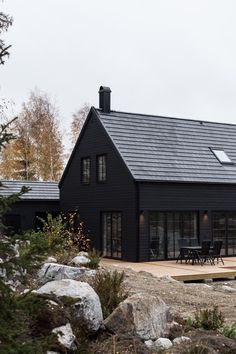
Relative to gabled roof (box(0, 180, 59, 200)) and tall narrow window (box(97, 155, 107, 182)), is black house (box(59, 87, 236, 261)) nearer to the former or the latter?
tall narrow window (box(97, 155, 107, 182))

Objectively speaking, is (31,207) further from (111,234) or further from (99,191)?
(111,234)

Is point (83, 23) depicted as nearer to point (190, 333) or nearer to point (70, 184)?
point (70, 184)

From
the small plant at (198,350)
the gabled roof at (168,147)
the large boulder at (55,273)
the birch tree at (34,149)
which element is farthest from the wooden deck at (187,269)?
the birch tree at (34,149)

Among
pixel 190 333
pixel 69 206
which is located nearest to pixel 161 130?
pixel 69 206

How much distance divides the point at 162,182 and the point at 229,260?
140 inches

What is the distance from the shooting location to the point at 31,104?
3669 cm

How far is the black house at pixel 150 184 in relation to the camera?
17.5m

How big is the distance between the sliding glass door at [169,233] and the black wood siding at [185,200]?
0.80 ft

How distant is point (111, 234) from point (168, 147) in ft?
13.1

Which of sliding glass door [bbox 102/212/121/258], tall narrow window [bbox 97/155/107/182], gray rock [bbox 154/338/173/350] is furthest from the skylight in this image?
gray rock [bbox 154/338/173/350]

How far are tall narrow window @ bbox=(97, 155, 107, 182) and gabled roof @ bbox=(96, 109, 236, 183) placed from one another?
1.18 m

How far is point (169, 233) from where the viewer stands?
17.8m

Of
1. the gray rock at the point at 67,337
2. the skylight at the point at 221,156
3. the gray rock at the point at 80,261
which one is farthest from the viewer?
the skylight at the point at 221,156

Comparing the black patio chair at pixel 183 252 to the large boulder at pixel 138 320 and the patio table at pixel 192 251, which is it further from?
the large boulder at pixel 138 320
